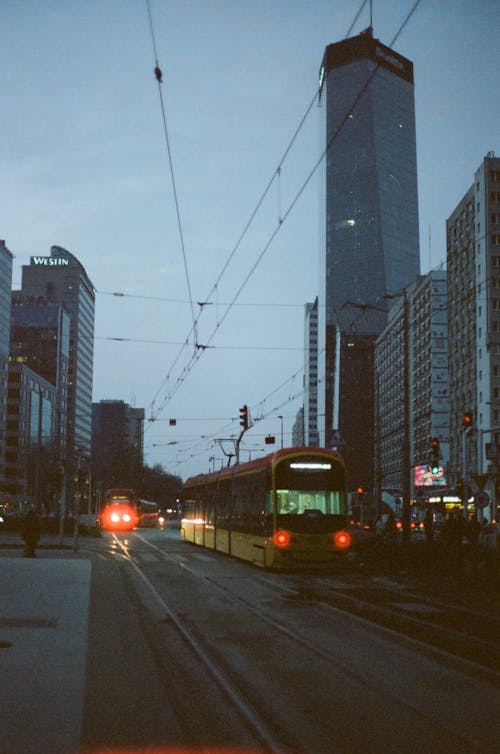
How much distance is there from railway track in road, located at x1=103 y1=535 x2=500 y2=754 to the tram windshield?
5516 mm

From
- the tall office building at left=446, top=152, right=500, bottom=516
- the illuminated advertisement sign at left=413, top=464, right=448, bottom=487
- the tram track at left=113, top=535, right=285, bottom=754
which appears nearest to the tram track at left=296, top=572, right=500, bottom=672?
the tram track at left=113, top=535, right=285, bottom=754

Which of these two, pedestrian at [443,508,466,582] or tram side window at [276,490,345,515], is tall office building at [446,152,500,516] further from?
tram side window at [276,490,345,515]

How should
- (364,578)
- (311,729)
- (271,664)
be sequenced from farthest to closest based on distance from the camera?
(364,578)
(271,664)
(311,729)

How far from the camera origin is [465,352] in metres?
88.8

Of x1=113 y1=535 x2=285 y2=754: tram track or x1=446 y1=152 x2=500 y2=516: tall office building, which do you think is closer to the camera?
x1=113 y1=535 x2=285 y2=754: tram track

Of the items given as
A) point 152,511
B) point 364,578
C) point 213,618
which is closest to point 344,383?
point 152,511

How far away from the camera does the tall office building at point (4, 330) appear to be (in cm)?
11756

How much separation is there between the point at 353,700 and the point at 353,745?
145 cm

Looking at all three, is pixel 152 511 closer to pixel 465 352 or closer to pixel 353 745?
pixel 465 352

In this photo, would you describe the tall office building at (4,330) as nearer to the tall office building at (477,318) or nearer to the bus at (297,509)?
the tall office building at (477,318)

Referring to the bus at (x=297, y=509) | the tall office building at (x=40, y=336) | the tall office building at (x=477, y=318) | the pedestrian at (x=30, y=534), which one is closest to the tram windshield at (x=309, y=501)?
the bus at (x=297, y=509)

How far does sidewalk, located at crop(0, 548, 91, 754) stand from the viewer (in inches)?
238

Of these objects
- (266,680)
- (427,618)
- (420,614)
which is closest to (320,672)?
(266,680)

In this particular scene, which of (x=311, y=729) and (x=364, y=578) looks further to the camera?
(x=364, y=578)
